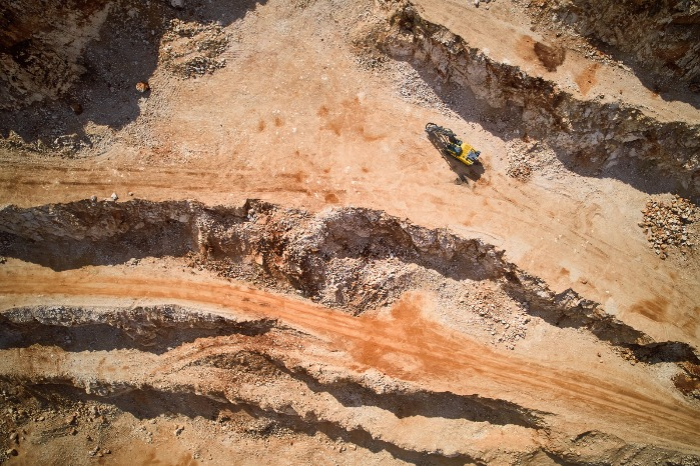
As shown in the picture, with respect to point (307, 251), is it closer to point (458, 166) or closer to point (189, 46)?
point (458, 166)

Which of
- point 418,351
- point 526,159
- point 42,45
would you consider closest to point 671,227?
point 526,159

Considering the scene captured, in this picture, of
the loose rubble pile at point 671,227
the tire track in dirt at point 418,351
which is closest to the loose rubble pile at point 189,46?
the tire track in dirt at point 418,351

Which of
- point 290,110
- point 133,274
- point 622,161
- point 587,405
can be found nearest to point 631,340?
point 587,405

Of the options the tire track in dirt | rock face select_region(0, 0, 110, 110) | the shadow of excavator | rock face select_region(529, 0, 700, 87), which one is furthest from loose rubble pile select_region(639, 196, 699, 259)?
rock face select_region(0, 0, 110, 110)

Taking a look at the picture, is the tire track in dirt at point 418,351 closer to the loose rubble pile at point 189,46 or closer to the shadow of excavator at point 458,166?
the shadow of excavator at point 458,166

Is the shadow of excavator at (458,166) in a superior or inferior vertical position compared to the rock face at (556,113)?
inferior
